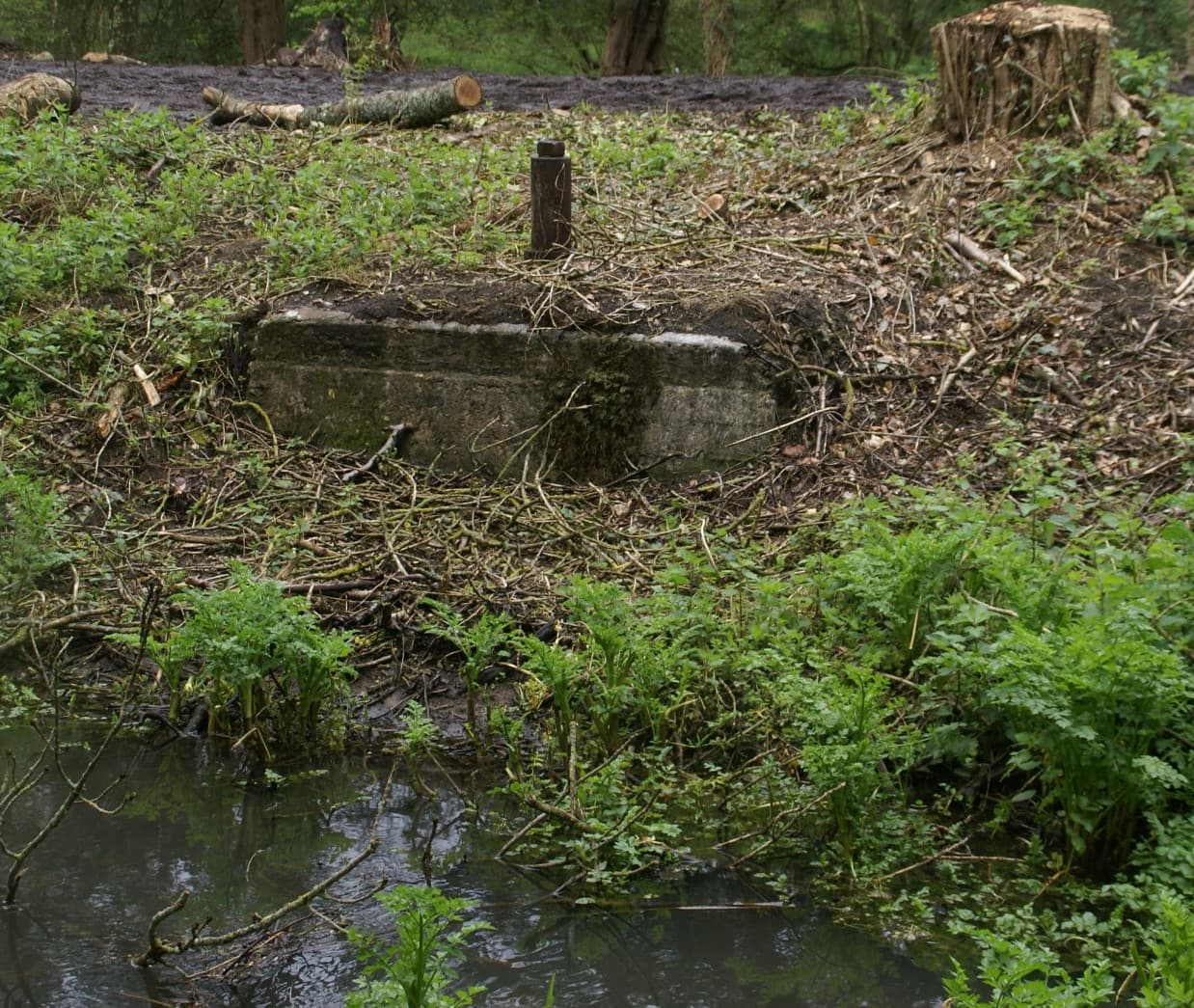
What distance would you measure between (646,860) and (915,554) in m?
1.56

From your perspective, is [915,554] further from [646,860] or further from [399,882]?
[399,882]

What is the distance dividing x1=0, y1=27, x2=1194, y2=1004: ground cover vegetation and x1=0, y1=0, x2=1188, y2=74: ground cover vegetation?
8586mm

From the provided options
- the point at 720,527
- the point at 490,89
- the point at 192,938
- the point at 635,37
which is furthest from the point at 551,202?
the point at 635,37

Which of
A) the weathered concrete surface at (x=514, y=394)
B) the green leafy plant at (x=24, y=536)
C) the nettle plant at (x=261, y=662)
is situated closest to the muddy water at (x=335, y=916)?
the nettle plant at (x=261, y=662)

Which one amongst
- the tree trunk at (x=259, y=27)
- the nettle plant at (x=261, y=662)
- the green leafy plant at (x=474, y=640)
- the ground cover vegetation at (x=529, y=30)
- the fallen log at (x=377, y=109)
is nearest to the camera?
the nettle plant at (x=261, y=662)

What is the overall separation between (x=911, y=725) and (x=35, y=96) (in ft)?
29.0

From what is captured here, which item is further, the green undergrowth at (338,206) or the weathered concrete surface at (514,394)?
the green undergrowth at (338,206)

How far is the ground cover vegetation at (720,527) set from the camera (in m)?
3.94

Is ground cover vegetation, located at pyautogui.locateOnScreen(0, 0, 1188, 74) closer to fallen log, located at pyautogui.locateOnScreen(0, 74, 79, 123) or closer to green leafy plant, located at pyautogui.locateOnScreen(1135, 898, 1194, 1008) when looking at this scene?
fallen log, located at pyautogui.locateOnScreen(0, 74, 79, 123)

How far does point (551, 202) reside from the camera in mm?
7164

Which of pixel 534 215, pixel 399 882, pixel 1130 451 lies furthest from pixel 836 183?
pixel 399 882

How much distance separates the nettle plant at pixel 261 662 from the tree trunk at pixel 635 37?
45.5ft

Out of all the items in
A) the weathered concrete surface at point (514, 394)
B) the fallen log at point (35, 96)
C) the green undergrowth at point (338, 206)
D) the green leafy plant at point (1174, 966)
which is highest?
the fallen log at point (35, 96)

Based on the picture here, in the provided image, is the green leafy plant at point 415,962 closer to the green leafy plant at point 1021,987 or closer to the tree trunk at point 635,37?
the green leafy plant at point 1021,987
